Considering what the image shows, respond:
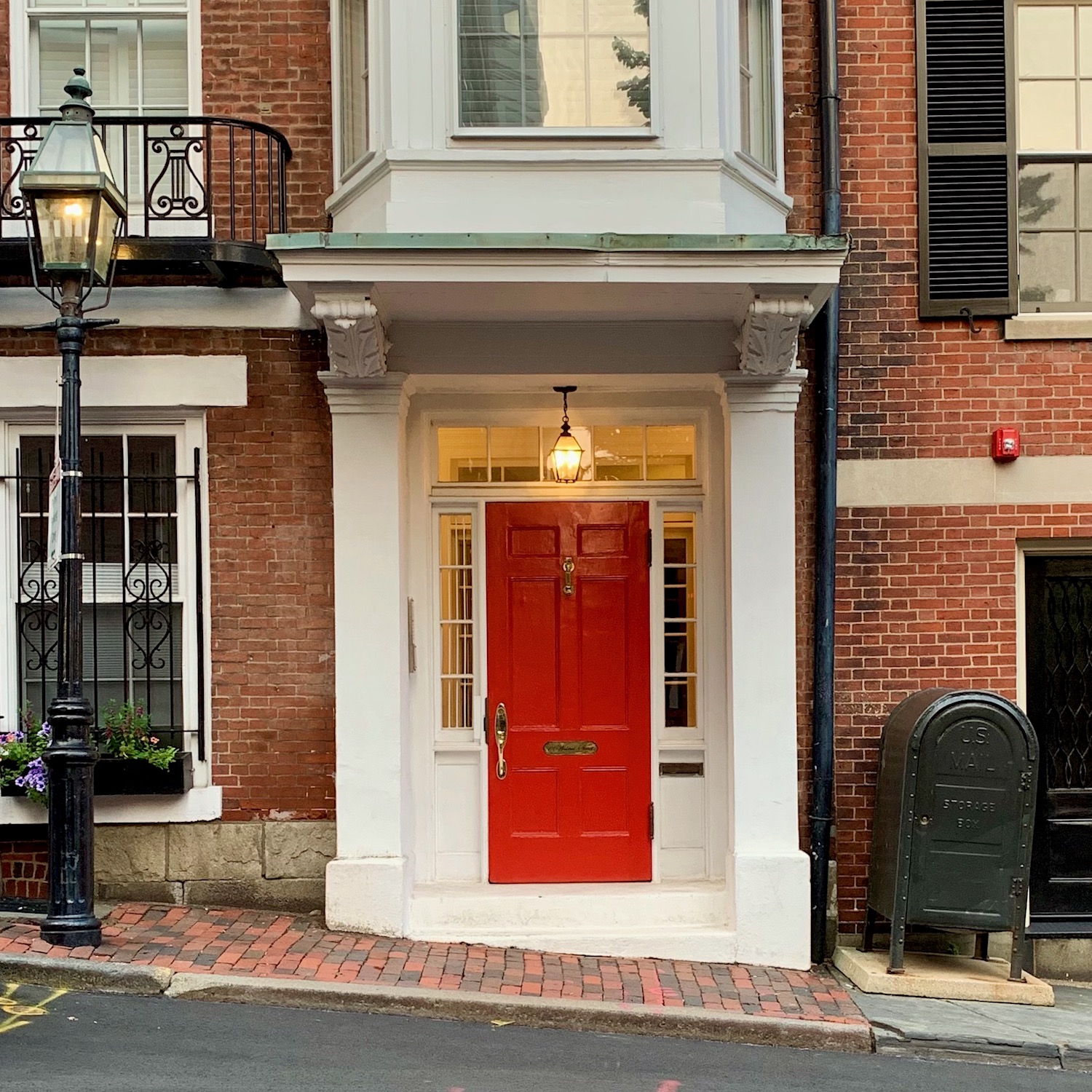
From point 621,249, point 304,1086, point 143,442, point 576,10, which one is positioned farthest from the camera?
point 143,442

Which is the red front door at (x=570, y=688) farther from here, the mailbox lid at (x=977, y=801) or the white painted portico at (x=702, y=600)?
the mailbox lid at (x=977, y=801)

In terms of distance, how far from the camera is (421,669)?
8.49 metres

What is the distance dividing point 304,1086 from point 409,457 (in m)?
3.94

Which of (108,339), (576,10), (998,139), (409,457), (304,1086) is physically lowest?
(304,1086)

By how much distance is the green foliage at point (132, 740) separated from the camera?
25.9 ft

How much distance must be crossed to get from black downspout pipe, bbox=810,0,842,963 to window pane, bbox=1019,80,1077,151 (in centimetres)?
126

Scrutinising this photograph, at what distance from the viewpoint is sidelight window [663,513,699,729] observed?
8.62 metres

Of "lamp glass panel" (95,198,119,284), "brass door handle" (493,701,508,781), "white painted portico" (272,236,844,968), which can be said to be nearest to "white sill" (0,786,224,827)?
"white painted portico" (272,236,844,968)

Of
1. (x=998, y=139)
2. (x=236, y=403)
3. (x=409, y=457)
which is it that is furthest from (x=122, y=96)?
(x=998, y=139)

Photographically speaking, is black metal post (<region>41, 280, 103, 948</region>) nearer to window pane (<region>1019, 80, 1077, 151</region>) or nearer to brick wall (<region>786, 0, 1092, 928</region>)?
brick wall (<region>786, 0, 1092, 928</region>)

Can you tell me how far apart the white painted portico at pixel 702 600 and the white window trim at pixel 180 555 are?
811 millimetres

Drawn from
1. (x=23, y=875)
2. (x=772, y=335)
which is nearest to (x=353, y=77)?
(x=772, y=335)

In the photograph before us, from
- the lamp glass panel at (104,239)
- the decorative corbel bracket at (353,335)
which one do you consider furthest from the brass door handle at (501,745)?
the lamp glass panel at (104,239)

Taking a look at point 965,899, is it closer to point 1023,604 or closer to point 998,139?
point 1023,604
